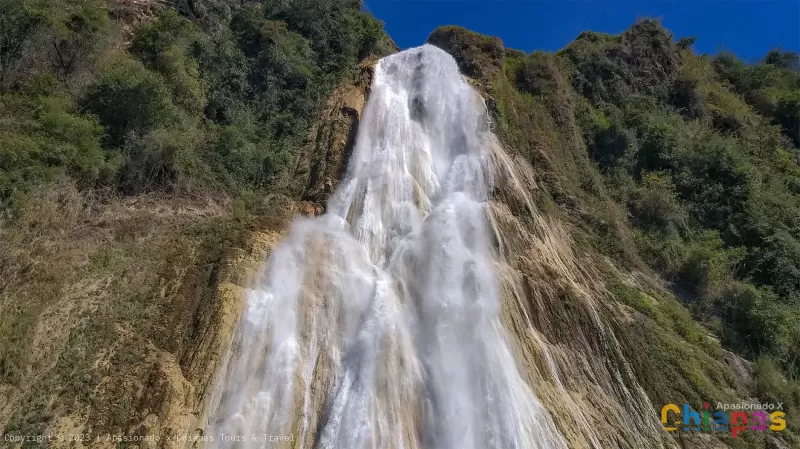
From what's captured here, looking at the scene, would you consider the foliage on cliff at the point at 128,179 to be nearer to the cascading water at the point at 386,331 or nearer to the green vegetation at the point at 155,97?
the green vegetation at the point at 155,97

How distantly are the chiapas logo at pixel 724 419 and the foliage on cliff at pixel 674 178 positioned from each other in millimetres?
373

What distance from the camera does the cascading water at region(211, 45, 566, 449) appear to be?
1070 centimetres

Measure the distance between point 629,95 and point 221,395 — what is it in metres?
24.5

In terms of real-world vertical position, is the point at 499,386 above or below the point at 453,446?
above

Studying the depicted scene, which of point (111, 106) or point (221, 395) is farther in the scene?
point (111, 106)

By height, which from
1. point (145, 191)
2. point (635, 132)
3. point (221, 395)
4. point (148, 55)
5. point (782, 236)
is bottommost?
point (221, 395)

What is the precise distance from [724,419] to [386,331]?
352 inches

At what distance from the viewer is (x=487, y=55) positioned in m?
24.6

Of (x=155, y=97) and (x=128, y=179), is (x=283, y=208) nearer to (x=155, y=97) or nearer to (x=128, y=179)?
(x=128, y=179)

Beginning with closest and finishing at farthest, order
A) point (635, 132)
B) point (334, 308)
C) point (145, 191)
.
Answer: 1. point (334, 308)
2. point (145, 191)
3. point (635, 132)

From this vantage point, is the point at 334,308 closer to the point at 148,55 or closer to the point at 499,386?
the point at 499,386

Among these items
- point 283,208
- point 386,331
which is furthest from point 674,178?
point 283,208

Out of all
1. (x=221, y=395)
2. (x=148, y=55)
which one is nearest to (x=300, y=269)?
(x=221, y=395)

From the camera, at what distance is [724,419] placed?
1210 centimetres
